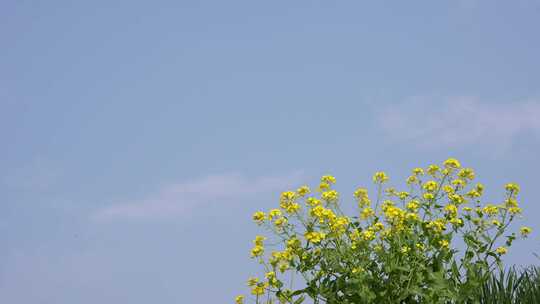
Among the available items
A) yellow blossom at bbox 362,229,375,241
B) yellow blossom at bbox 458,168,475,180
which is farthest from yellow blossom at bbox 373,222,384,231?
yellow blossom at bbox 458,168,475,180

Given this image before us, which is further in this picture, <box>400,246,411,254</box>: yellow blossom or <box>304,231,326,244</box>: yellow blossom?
<box>304,231,326,244</box>: yellow blossom

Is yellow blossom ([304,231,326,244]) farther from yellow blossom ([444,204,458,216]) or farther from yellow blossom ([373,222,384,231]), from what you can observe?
yellow blossom ([444,204,458,216])

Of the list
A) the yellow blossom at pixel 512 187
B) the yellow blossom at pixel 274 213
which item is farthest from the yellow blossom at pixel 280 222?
the yellow blossom at pixel 512 187

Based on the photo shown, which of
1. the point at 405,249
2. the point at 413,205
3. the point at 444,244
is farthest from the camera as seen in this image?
the point at 413,205

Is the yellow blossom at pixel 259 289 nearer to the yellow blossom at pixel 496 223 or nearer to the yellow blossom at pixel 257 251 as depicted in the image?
the yellow blossom at pixel 257 251

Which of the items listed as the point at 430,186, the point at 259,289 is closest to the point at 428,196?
the point at 430,186

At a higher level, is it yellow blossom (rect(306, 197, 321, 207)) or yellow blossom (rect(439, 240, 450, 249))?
yellow blossom (rect(306, 197, 321, 207))

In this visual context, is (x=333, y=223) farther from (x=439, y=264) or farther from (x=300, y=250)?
(x=439, y=264)

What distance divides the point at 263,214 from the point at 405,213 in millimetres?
1482

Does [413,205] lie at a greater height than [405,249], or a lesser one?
greater

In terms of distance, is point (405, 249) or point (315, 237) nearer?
point (405, 249)

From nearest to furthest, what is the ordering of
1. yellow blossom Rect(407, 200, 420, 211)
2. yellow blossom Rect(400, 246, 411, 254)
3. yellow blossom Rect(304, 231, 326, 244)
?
yellow blossom Rect(400, 246, 411, 254) < yellow blossom Rect(304, 231, 326, 244) < yellow blossom Rect(407, 200, 420, 211)

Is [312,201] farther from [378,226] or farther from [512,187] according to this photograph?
[512,187]

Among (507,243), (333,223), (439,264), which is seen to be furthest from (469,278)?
(333,223)
